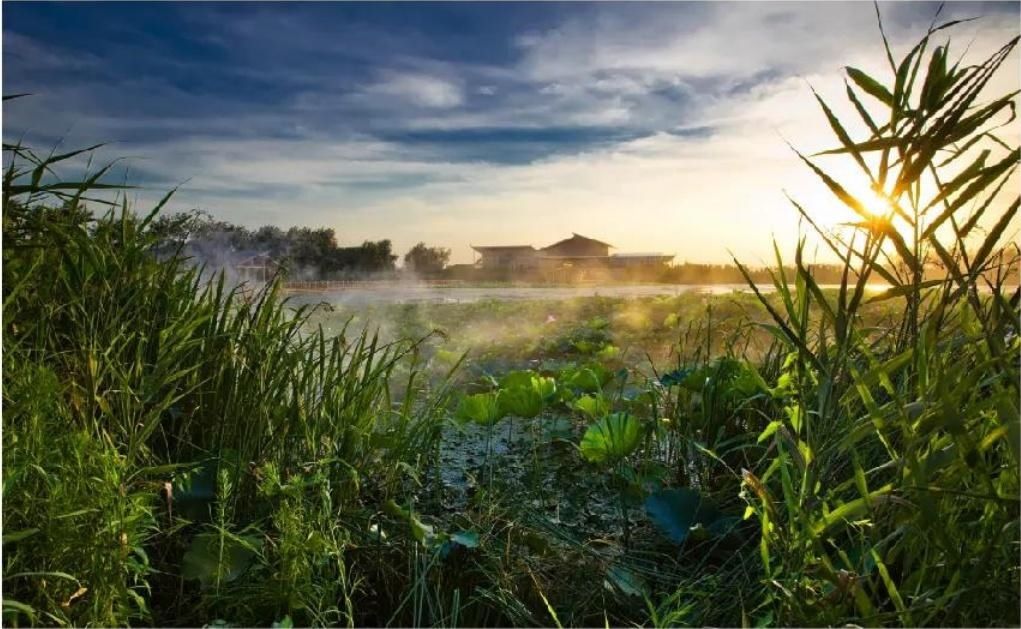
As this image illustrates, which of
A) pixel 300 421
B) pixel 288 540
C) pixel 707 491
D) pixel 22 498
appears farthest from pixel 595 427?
pixel 22 498

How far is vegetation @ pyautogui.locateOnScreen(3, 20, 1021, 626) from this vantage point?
100 centimetres

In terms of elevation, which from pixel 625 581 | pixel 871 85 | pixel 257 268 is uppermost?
pixel 871 85

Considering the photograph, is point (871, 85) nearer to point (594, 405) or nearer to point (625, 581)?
point (625, 581)

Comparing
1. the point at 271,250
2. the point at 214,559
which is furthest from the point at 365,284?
the point at 214,559

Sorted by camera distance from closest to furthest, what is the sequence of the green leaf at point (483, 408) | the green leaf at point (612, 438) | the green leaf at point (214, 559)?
the green leaf at point (214, 559), the green leaf at point (612, 438), the green leaf at point (483, 408)

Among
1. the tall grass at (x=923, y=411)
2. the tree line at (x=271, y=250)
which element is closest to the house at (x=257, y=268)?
the tree line at (x=271, y=250)

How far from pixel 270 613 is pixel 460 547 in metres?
0.33

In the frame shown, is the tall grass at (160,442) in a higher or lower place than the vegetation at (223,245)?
lower

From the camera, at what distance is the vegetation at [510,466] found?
100cm

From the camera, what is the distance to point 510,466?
2.13 metres

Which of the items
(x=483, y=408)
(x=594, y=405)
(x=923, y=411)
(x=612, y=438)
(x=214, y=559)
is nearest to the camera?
(x=923, y=411)

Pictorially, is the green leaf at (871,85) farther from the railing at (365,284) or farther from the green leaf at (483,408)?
the railing at (365,284)

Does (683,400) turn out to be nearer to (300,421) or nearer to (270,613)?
(300,421)

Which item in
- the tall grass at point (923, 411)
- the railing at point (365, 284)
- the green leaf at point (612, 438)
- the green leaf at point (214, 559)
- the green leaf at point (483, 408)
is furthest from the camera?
the railing at point (365, 284)
